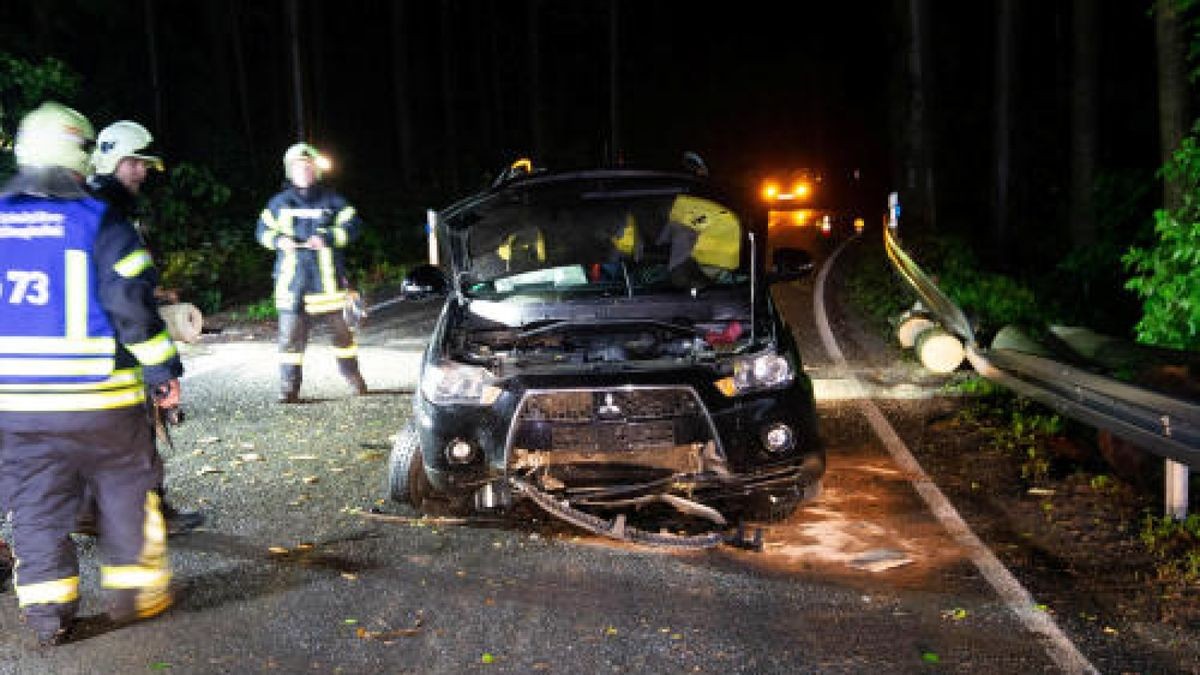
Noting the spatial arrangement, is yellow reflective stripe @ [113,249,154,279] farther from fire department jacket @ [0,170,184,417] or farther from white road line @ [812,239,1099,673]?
white road line @ [812,239,1099,673]

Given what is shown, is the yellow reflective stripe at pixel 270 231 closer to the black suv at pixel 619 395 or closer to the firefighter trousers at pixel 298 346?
the firefighter trousers at pixel 298 346

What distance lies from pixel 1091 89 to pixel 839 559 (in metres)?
15.0

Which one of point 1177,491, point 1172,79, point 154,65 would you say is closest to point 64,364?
point 1177,491

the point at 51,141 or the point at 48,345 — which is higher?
the point at 51,141

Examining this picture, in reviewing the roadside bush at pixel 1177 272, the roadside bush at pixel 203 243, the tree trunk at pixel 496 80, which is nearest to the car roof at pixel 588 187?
the roadside bush at pixel 1177 272

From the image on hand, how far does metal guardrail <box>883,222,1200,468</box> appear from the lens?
544 centimetres

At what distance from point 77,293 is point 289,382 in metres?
4.89

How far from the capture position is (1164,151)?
12.1 meters

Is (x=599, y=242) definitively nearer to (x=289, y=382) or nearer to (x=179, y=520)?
(x=179, y=520)

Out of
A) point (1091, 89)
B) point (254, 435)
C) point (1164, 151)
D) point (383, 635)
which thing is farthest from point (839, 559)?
point (1091, 89)

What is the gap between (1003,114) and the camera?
806 inches

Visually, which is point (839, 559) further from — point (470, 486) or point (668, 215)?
point (668, 215)

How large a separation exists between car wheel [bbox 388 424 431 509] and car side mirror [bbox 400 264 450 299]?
82 centimetres

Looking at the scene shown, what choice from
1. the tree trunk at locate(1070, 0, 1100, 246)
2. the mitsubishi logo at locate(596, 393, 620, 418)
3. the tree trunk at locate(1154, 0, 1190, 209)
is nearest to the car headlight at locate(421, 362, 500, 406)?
the mitsubishi logo at locate(596, 393, 620, 418)
